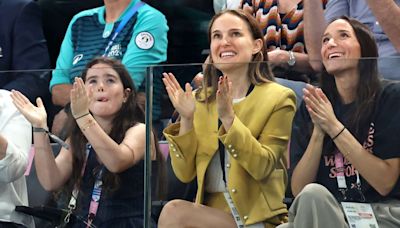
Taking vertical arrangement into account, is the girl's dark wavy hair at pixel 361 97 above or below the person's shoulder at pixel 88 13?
below

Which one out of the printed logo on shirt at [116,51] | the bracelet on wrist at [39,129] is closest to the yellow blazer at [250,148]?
the bracelet on wrist at [39,129]

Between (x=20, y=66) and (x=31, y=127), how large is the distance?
49.8 inches

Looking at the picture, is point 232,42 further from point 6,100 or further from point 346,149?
point 6,100

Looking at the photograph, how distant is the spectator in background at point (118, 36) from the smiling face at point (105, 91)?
0.92 meters

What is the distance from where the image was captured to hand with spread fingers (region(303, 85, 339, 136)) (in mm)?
2861

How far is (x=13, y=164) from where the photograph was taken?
331 centimetres

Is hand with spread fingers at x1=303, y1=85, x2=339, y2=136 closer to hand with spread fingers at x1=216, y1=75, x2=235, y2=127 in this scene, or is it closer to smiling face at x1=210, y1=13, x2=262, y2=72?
hand with spread fingers at x1=216, y1=75, x2=235, y2=127

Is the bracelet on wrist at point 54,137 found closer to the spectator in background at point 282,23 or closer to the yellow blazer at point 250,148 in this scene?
the yellow blazer at point 250,148

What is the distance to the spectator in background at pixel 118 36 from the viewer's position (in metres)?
4.25

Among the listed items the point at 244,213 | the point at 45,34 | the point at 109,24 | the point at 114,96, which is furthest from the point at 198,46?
the point at 244,213

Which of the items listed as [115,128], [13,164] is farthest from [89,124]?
[13,164]

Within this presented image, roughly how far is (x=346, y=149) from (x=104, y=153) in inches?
34.2

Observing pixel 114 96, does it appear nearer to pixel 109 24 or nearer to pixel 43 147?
pixel 43 147

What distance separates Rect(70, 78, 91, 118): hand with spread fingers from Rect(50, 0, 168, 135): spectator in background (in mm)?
933
